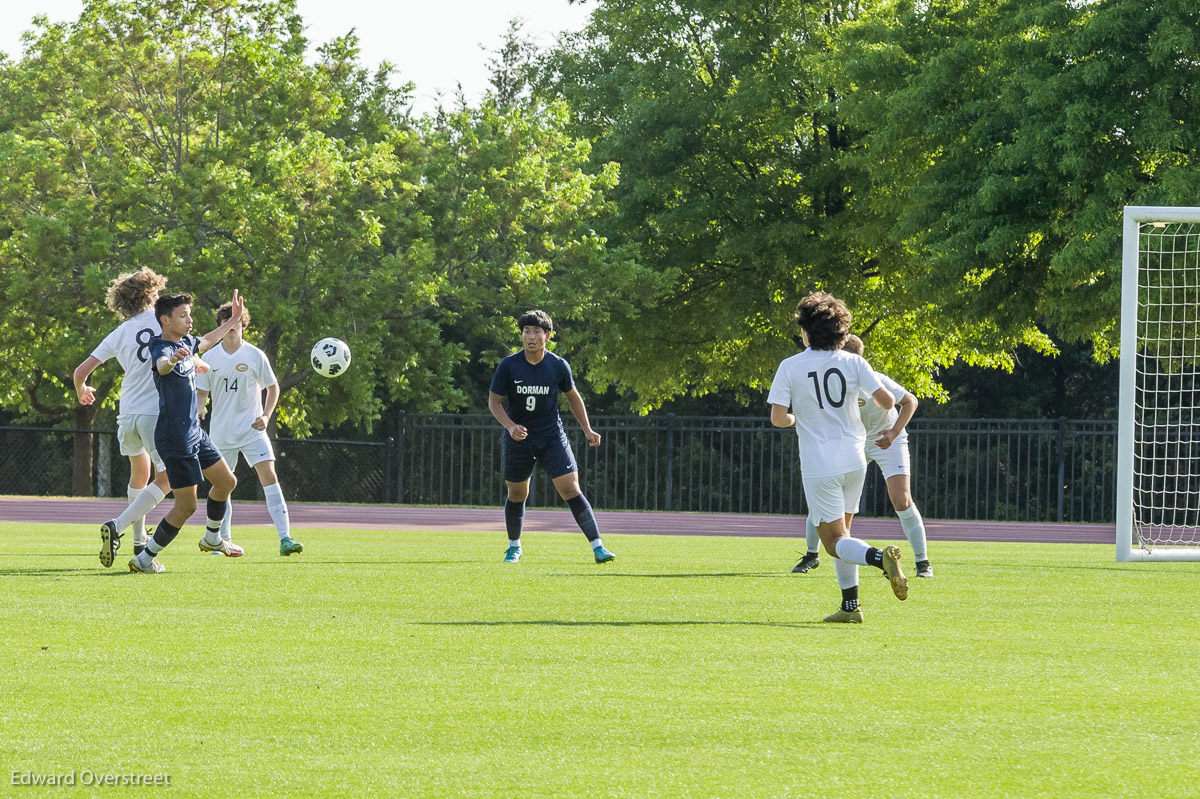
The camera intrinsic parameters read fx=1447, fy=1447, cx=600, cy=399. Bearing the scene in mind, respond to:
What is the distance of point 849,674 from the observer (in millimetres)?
5762

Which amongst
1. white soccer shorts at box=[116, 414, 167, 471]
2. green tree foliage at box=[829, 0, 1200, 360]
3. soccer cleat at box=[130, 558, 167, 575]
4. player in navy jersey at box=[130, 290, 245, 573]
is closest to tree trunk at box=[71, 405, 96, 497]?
green tree foliage at box=[829, 0, 1200, 360]

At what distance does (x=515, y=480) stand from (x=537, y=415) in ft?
1.97

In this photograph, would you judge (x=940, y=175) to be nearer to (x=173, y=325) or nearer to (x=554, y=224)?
(x=554, y=224)

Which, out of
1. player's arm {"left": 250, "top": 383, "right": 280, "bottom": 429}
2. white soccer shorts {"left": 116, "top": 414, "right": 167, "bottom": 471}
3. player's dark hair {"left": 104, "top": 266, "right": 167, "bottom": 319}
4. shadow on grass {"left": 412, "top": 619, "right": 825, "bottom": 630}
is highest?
player's dark hair {"left": 104, "top": 266, "right": 167, "bottom": 319}

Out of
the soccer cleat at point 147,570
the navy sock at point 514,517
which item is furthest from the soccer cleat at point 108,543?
the navy sock at point 514,517

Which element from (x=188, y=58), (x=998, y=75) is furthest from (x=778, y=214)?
(x=188, y=58)

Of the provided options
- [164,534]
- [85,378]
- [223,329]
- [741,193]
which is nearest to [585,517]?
[223,329]

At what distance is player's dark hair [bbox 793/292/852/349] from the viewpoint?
7906mm

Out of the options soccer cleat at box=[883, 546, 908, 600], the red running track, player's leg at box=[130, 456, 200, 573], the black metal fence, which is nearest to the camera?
soccer cleat at box=[883, 546, 908, 600]

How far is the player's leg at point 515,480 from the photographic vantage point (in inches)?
474

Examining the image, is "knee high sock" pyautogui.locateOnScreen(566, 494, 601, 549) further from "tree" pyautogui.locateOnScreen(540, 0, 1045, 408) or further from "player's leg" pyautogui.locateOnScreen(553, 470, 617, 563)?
"tree" pyautogui.locateOnScreen(540, 0, 1045, 408)

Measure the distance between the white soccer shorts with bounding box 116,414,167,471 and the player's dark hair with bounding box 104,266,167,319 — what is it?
761mm

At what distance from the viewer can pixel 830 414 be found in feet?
25.7

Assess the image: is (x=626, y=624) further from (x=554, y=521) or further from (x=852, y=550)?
(x=554, y=521)
